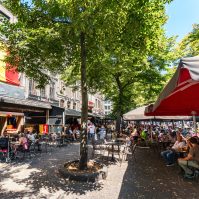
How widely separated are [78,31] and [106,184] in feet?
16.1

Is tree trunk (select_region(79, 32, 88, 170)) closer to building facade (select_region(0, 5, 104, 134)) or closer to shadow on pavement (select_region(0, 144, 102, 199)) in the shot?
shadow on pavement (select_region(0, 144, 102, 199))

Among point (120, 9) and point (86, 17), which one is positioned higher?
point (120, 9)

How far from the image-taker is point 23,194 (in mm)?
6168

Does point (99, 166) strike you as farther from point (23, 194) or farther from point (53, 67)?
point (53, 67)

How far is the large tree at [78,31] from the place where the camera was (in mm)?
6918

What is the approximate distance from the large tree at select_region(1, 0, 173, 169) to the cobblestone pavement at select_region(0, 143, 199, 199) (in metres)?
1.42

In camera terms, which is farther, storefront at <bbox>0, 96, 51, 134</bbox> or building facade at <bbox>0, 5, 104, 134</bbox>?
building facade at <bbox>0, 5, 104, 134</bbox>

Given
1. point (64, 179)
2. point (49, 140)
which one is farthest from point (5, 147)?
point (49, 140)

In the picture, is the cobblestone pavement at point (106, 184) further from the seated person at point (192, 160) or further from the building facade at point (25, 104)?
the building facade at point (25, 104)

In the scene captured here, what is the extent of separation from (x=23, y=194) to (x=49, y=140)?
11780 millimetres

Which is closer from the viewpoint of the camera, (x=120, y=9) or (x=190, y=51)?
(x=120, y=9)

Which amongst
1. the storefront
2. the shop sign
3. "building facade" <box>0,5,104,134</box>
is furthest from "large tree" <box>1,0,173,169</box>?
the shop sign

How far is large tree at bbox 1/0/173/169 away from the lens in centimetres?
692

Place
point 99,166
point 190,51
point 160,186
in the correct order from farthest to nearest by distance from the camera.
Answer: point 190,51
point 99,166
point 160,186
